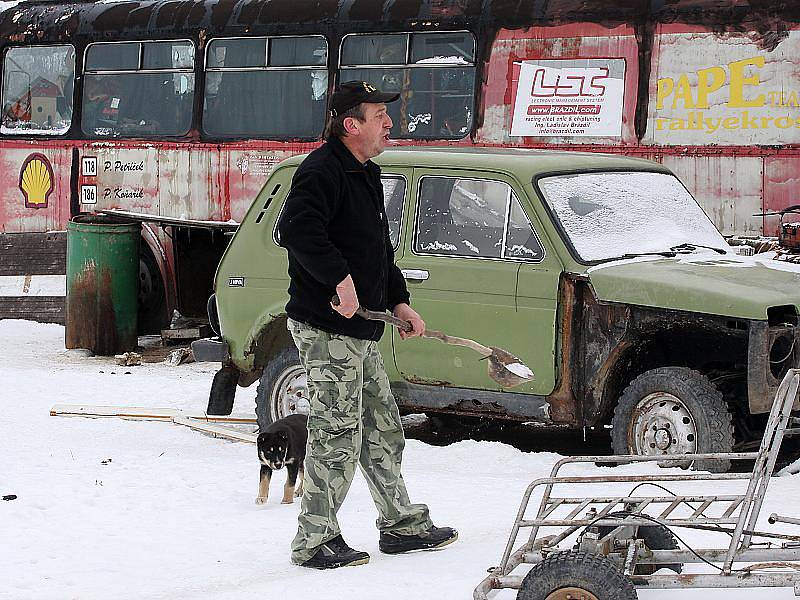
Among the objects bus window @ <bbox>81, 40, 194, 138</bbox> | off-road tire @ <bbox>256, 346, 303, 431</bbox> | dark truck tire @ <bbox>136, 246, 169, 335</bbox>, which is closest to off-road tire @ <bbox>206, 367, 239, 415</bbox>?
off-road tire @ <bbox>256, 346, 303, 431</bbox>

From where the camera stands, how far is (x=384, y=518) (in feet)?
19.5

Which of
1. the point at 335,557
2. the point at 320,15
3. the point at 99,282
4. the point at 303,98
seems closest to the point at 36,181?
the point at 99,282

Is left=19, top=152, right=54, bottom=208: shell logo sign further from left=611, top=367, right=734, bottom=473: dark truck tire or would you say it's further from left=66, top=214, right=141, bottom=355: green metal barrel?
left=611, top=367, right=734, bottom=473: dark truck tire

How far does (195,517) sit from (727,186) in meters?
6.25

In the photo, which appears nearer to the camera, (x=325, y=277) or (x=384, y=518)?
(x=325, y=277)

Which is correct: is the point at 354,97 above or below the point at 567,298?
above

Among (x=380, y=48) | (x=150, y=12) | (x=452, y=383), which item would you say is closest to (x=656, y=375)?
(x=452, y=383)

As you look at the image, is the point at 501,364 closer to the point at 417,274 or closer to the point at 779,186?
the point at 417,274

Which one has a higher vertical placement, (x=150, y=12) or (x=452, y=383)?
(x=150, y=12)

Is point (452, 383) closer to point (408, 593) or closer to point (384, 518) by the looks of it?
point (384, 518)

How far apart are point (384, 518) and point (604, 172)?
10.9 ft

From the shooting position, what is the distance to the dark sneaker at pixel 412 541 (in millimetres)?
5914

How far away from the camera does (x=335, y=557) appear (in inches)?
223

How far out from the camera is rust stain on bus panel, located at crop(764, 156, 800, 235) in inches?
441
